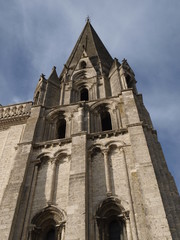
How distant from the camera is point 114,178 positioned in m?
11.6

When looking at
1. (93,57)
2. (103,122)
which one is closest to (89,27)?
(93,57)

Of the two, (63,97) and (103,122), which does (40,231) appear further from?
(63,97)

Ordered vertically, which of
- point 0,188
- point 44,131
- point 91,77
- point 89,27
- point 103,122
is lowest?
point 0,188

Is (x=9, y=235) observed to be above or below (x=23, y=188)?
below

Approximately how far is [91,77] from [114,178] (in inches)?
453

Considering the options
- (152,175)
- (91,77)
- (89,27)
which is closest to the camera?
(152,175)

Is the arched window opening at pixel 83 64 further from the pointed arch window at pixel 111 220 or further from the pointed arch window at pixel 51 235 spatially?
Answer: the pointed arch window at pixel 51 235

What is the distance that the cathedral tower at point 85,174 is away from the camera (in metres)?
9.73

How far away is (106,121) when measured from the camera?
681 inches

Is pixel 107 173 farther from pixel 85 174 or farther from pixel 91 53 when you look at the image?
pixel 91 53

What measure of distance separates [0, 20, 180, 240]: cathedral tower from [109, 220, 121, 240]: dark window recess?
0.11 ft

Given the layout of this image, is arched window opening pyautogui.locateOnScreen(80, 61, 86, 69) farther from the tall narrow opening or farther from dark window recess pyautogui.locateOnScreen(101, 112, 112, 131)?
the tall narrow opening

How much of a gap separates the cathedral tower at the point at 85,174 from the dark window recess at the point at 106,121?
0.22 ft

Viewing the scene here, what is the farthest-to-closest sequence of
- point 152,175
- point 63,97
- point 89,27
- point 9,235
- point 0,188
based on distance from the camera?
point 89,27 < point 63,97 < point 0,188 < point 152,175 < point 9,235
